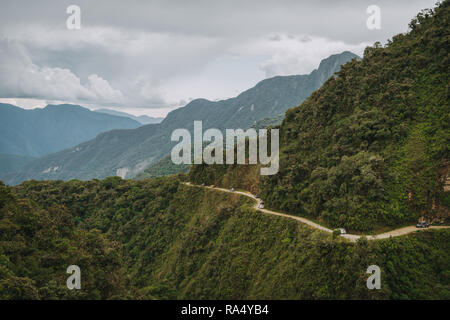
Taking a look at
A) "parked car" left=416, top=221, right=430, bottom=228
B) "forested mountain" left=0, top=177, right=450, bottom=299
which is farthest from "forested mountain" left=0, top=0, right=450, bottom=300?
"parked car" left=416, top=221, right=430, bottom=228

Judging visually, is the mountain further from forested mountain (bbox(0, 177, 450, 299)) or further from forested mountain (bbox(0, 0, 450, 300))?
forested mountain (bbox(0, 177, 450, 299))

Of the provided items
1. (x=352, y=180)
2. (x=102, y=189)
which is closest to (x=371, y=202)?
(x=352, y=180)

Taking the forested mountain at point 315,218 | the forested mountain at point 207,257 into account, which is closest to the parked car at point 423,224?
the forested mountain at point 315,218

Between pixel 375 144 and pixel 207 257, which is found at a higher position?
pixel 375 144

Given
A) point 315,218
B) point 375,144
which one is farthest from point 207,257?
point 375,144

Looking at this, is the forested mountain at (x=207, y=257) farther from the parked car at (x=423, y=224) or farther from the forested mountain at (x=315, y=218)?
the parked car at (x=423, y=224)

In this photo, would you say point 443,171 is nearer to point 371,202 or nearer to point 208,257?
point 371,202

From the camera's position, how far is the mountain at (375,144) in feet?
101

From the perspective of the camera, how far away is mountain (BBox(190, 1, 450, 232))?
30898mm

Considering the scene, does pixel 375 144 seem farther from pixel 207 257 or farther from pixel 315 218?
pixel 207 257

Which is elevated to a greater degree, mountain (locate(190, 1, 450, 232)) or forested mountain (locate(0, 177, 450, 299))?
mountain (locate(190, 1, 450, 232))

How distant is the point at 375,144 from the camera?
3644 cm

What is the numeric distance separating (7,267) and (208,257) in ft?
76.7
